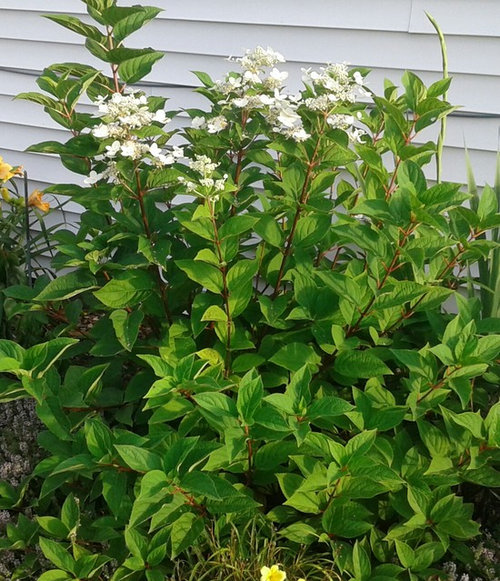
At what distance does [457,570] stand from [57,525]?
103 centimetres

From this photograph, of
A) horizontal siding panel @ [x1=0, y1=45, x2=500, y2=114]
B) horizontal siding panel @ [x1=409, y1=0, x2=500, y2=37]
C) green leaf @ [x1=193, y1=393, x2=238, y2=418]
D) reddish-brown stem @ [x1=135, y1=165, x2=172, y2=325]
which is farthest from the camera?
horizontal siding panel @ [x1=0, y1=45, x2=500, y2=114]

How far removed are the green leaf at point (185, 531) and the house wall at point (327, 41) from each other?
1.61 m

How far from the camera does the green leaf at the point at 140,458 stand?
149 centimetres

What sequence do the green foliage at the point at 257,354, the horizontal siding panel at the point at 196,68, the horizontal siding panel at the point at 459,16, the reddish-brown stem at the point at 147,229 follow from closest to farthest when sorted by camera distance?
the green foliage at the point at 257,354
the reddish-brown stem at the point at 147,229
the horizontal siding panel at the point at 459,16
the horizontal siding panel at the point at 196,68

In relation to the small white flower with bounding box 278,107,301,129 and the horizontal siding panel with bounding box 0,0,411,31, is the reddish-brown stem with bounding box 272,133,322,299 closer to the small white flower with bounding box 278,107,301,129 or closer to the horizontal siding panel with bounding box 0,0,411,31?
the small white flower with bounding box 278,107,301,129

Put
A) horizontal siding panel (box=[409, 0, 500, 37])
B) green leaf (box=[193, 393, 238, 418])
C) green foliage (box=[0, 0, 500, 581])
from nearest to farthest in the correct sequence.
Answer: green leaf (box=[193, 393, 238, 418]) < green foliage (box=[0, 0, 500, 581]) < horizontal siding panel (box=[409, 0, 500, 37])

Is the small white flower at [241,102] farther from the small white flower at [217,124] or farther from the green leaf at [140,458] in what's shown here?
the green leaf at [140,458]

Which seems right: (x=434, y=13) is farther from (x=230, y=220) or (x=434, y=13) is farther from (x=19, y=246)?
(x=19, y=246)

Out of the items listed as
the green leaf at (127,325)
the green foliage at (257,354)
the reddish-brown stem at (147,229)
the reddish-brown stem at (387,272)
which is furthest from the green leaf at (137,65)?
the reddish-brown stem at (387,272)

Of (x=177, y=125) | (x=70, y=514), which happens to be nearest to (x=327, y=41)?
(x=177, y=125)

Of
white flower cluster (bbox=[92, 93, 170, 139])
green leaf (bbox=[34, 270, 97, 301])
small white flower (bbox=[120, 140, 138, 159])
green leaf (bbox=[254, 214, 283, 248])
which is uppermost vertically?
white flower cluster (bbox=[92, 93, 170, 139])

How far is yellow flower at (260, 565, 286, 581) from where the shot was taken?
1.54 m

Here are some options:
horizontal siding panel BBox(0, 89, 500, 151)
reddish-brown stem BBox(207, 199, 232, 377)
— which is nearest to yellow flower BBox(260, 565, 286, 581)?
reddish-brown stem BBox(207, 199, 232, 377)

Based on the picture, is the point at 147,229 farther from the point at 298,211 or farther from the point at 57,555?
the point at 57,555
